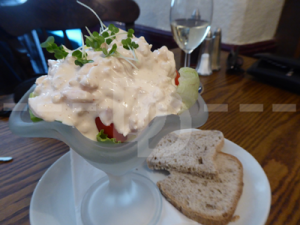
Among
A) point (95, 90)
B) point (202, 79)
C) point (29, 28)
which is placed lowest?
point (202, 79)

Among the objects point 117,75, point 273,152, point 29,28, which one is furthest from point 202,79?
point 29,28

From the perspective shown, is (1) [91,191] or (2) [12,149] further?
(2) [12,149]

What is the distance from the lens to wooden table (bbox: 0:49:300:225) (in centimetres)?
49

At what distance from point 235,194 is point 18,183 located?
57 centimetres

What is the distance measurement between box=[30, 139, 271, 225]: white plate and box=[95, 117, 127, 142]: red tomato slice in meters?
0.25

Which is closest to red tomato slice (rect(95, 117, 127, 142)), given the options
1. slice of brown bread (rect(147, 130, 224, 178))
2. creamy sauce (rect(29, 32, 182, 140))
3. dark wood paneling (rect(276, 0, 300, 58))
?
creamy sauce (rect(29, 32, 182, 140))

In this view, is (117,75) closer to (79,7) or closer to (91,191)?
(91,191)

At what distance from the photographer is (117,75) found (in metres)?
0.36

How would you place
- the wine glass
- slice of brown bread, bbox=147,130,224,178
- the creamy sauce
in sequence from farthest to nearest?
1. the wine glass
2. slice of brown bread, bbox=147,130,224,178
3. the creamy sauce

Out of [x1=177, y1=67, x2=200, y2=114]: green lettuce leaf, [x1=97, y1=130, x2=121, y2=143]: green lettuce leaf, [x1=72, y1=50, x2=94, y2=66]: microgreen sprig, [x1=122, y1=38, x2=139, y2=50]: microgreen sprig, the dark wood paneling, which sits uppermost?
[x1=122, y1=38, x2=139, y2=50]: microgreen sprig

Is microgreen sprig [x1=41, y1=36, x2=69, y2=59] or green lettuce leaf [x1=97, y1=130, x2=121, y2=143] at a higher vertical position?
microgreen sprig [x1=41, y1=36, x2=69, y2=59]

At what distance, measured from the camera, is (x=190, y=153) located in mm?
637

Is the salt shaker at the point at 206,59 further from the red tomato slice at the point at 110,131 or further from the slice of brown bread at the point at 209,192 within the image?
the red tomato slice at the point at 110,131

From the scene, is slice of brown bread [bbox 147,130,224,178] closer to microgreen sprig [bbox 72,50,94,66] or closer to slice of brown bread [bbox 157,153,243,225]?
slice of brown bread [bbox 157,153,243,225]
